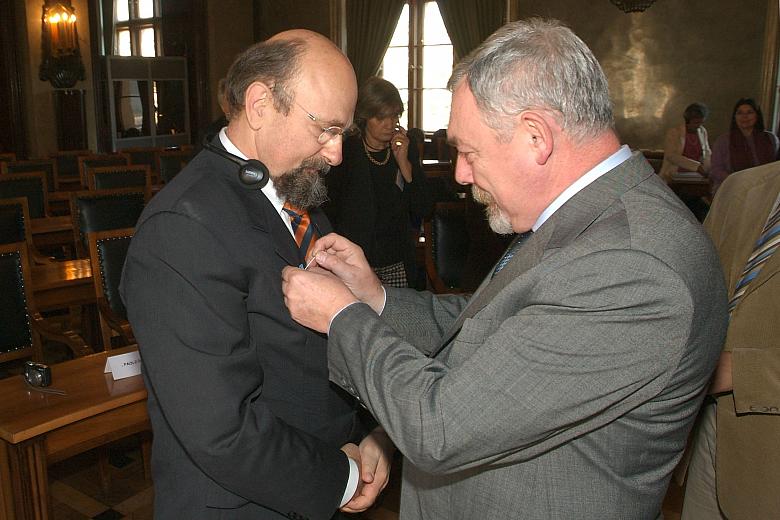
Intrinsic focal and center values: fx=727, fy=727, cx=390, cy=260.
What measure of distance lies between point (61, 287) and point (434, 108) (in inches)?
324

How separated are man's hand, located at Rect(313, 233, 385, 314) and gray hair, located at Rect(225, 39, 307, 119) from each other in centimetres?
32

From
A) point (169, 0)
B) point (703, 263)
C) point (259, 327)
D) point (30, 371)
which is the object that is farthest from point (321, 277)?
point (169, 0)

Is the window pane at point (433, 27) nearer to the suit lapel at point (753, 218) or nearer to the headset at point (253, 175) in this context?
the suit lapel at point (753, 218)

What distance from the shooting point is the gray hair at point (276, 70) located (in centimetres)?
139

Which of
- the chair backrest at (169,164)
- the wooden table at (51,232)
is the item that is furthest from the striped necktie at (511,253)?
the chair backrest at (169,164)

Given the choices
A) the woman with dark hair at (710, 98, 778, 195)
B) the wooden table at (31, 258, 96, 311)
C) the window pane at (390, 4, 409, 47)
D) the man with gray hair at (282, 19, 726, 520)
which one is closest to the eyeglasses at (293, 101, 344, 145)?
the man with gray hair at (282, 19, 726, 520)

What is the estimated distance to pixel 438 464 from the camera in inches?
41.6

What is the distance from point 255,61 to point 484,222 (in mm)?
2430

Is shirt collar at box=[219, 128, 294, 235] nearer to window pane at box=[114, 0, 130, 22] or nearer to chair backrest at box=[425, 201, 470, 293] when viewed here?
chair backrest at box=[425, 201, 470, 293]

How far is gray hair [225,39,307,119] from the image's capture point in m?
1.39

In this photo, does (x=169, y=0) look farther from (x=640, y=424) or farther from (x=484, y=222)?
(x=640, y=424)

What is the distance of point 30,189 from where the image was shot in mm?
5500

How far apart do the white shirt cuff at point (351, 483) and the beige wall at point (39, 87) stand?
11.1m

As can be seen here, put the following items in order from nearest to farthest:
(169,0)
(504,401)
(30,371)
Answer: (504,401) < (30,371) < (169,0)
